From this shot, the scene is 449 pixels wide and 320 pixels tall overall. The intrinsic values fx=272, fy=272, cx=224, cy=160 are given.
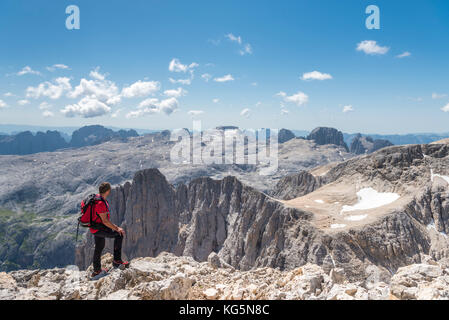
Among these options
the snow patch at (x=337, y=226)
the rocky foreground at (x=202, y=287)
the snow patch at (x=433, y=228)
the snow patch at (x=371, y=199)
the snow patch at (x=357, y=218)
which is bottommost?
the snow patch at (x=433, y=228)

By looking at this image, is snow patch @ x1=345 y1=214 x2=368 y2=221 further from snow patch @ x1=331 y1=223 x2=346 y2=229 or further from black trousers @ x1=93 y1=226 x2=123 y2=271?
black trousers @ x1=93 y1=226 x2=123 y2=271

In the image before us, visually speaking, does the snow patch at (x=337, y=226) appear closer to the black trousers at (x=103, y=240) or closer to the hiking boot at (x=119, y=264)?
the hiking boot at (x=119, y=264)

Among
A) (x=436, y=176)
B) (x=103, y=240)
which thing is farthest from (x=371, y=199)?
(x=103, y=240)

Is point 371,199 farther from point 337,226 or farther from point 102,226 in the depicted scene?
point 102,226

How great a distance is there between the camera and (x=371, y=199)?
62.7m

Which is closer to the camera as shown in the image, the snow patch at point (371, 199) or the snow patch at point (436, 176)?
the snow patch at point (436, 176)

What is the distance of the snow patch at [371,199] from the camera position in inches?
2313

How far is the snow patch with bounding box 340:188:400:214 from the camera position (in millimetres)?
58750

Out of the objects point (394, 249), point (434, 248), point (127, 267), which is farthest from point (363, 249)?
point (127, 267)

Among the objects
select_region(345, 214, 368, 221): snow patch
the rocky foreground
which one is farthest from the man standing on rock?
select_region(345, 214, 368, 221): snow patch

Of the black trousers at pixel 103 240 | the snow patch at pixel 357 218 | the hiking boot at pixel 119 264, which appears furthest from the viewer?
the snow patch at pixel 357 218

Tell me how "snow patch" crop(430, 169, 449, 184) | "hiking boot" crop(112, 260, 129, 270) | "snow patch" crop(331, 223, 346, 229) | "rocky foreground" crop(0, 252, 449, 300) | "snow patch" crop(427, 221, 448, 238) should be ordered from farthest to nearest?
"snow patch" crop(430, 169, 449, 184), "snow patch" crop(427, 221, 448, 238), "snow patch" crop(331, 223, 346, 229), "hiking boot" crop(112, 260, 129, 270), "rocky foreground" crop(0, 252, 449, 300)

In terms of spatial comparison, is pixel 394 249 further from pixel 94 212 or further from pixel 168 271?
pixel 94 212

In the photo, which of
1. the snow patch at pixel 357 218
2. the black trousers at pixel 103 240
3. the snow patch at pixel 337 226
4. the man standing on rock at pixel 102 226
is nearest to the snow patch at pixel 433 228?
the snow patch at pixel 357 218
